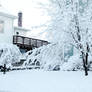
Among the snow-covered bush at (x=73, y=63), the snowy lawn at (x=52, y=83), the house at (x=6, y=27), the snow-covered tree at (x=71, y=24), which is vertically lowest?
the snowy lawn at (x=52, y=83)

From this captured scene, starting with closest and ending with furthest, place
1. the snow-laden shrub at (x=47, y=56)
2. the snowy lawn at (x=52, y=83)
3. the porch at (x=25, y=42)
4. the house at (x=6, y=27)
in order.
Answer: the snowy lawn at (x=52, y=83) < the snow-laden shrub at (x=47, y=56) < the house at (x=6, y=27) < the porch at (x=25, y=42)

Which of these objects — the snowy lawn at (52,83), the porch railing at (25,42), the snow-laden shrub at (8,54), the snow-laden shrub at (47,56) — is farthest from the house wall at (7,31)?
the snow-laden shrub at (47,56)

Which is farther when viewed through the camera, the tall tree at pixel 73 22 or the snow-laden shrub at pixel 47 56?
the snow-laden shrub at pixel 47 56

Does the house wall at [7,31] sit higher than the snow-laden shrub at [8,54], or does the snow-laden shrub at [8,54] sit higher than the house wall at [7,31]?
the house wall at [7,31]

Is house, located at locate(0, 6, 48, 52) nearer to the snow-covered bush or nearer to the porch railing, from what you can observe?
the porch railing

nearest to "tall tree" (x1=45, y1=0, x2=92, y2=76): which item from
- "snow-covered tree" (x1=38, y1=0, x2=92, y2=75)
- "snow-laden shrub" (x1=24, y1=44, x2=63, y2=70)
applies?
"snow-covered tree" (x1=38, y1=0, x2=92, y2=75)

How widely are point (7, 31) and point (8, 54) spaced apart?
7.05 metres

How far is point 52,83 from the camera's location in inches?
347

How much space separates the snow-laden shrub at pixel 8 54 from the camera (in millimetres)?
14359

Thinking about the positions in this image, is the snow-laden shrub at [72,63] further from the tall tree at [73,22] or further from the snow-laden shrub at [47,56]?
the tall tree at [73,22]

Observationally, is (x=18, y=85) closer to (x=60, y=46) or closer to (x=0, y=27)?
(x=60, y=46)

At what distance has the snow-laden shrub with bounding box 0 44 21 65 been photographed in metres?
14.4

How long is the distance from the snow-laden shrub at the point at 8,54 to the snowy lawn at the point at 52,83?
11.6 ft

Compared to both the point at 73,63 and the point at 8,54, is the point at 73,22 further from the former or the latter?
the point at 8,54
